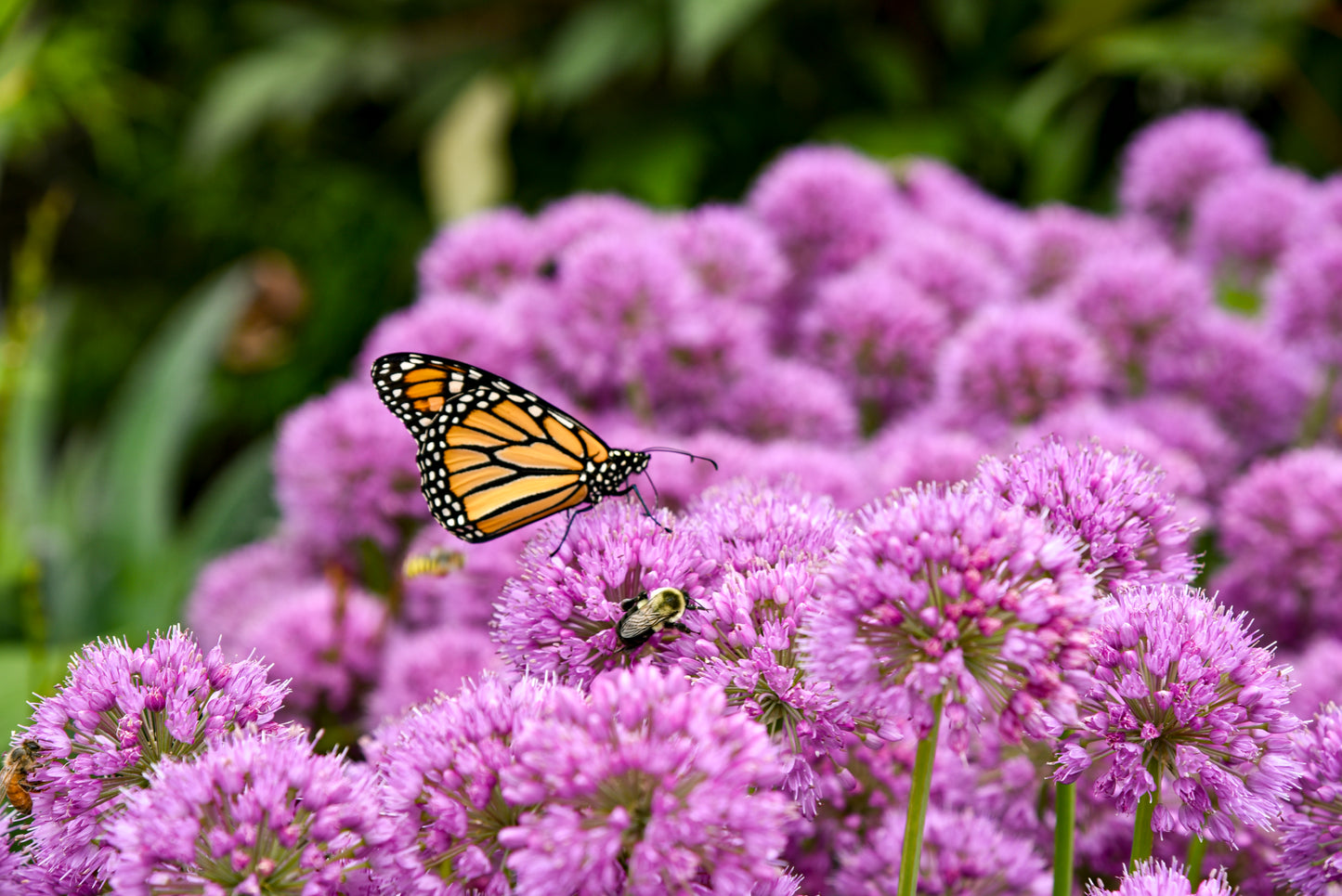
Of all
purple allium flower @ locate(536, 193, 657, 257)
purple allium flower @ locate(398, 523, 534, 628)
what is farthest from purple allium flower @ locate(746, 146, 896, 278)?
purple allium flower @ locate(398, 523, 534, 628)

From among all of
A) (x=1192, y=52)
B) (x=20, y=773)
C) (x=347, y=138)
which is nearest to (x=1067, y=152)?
(x=1192, y=52)

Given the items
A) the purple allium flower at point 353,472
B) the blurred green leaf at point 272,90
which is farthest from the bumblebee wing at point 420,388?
the blurred green leaf at point 272,90

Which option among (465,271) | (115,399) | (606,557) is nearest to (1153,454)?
(606,557)

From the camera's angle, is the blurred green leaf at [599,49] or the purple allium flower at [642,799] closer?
Result: the purple allium flower at [642,799]

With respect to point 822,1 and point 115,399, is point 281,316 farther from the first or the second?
point 822,1

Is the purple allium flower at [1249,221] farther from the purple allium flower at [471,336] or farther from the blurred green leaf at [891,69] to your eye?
the blurred green leaf at [891,69]

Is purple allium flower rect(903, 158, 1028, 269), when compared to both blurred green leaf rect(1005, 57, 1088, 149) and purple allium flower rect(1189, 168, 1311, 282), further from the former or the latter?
blurred green leaf rect(1005, 57, 1088, 149)

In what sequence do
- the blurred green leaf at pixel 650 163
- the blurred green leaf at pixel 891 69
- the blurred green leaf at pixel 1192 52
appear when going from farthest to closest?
the blurred green leaf at pixel 891 69, the blurred green leaf at pixel 650 163, the blurred green leaf at pixel 1192 52
